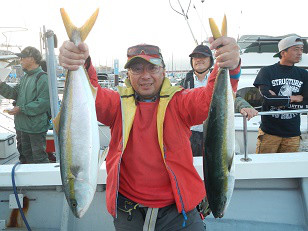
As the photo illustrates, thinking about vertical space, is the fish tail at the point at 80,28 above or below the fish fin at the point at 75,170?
above

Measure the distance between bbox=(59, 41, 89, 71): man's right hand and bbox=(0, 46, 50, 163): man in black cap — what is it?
104 inches

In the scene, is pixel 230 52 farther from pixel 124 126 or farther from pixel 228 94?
pixel 124 126

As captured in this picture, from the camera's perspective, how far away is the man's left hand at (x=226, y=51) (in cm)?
150

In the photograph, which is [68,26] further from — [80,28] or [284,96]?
[284,96]

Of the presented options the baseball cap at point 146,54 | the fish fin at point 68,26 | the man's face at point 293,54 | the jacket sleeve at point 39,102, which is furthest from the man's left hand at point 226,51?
the jacket sleeve at point 39,102

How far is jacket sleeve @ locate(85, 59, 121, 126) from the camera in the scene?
1.85 meters

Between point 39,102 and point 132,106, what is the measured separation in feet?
8.26

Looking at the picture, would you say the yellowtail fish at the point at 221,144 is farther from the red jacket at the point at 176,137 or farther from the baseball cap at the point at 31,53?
the baseball cap at the point at 31,53

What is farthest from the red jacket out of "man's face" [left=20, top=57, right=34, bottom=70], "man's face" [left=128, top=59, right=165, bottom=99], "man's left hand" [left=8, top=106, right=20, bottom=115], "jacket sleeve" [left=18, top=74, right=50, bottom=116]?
"man's face" [left=20, top=57, right=34, bottom=70]

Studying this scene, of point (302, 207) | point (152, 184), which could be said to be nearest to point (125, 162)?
point (152, 184)

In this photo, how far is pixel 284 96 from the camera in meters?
3.58

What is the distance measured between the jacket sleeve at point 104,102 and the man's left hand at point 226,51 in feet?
2.58

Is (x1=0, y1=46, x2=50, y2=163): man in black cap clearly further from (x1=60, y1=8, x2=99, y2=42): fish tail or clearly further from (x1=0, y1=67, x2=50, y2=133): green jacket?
(x1=60, y1=8, x2=99, y2=42): fish tail

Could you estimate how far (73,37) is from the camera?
1.56 metres
